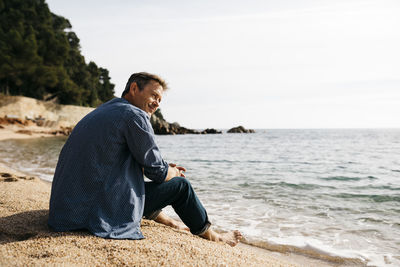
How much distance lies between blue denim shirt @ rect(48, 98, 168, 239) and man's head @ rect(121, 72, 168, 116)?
0.97 feet

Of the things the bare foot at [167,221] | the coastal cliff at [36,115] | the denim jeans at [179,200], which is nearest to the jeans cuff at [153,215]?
the denim jeans at [179,200]

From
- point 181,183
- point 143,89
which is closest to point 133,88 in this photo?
point 143,89

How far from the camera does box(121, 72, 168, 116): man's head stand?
8.91ft

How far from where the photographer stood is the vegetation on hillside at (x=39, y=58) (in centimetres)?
3366

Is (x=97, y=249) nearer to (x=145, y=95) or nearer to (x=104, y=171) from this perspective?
(x=104, y=171)

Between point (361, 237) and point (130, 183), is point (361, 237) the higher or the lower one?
the lower one

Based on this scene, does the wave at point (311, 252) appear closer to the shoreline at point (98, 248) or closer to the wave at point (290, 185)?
the shoreline at point (98, 248)

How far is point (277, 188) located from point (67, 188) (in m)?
6.24

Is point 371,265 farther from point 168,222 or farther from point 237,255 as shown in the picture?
point 168,222

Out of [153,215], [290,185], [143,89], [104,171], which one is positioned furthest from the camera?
[290,185]

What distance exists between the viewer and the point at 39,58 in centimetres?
3519

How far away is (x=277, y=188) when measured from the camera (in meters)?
7.77

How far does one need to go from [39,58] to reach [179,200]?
3819cm

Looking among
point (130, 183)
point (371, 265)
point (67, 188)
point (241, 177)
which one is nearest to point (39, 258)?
point (67, 188)
